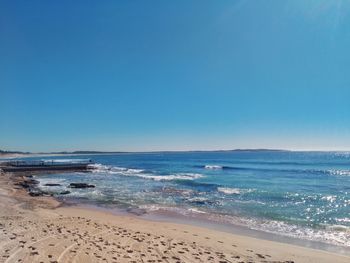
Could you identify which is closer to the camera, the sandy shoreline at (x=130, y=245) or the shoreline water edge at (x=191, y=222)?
the sandy shoreline at (x=130, y=245)

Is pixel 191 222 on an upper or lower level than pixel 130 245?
lower

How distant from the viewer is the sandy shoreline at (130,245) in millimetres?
8969

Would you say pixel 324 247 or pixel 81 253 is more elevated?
pixel 81 253

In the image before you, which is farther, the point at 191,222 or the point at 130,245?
the point at 191,222

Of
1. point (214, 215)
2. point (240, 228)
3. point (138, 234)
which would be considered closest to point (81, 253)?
point (138, 234)

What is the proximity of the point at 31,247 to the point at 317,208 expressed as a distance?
1778 cm

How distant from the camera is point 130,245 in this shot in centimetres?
1043

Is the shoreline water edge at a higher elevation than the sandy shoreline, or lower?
lower

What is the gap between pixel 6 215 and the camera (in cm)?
1593

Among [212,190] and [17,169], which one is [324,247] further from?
[17,169]

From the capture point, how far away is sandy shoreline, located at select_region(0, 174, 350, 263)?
8.97m

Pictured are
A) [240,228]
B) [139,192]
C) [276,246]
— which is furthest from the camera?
[139,192]

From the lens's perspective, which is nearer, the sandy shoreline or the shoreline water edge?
the sandy shoreline

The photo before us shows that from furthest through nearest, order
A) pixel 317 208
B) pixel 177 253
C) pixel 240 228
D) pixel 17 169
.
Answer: pixel 17 169 < pixel 317 208 < pixel 240 228 < pixel 177 253
